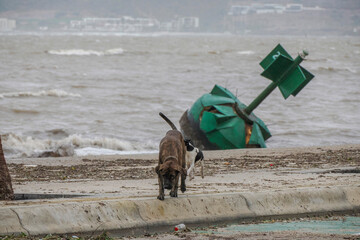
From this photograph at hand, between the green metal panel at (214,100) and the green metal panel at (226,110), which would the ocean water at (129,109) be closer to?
the green metal panel at (214,100)

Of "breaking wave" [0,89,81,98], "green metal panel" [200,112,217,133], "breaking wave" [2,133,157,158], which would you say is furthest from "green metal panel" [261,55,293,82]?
"breaking wave" [0,89,81,98]

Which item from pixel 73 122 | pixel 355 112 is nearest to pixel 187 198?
pixel 73 122

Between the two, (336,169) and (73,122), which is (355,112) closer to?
(73,122)

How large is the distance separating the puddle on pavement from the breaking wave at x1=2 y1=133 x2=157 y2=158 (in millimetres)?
9689

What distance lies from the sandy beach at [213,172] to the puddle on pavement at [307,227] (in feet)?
3.42

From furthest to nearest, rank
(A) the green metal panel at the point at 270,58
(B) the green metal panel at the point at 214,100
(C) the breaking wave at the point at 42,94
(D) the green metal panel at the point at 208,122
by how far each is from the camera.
→ (C) the breaking wave at the point at 42,94, (B) the green metal panel at the point at 214,100, (A) the green metal panel at the point at 270,58, (D) the green metal panel at the point at 208,122

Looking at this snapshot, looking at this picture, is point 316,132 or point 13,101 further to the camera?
point 13,101

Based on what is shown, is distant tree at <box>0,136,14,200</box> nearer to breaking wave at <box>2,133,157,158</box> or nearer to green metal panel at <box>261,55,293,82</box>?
breaking wave at <box>2,133,157,158</box>

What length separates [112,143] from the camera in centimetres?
1830

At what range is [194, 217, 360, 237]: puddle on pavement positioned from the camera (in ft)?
21.4

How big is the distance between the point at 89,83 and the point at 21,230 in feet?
111

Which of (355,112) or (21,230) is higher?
(21,230)

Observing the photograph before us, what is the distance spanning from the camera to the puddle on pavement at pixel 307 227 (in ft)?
21.4

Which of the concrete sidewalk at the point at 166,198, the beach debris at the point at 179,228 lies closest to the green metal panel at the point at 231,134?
the concrete sidewalk at the point at 166,198
